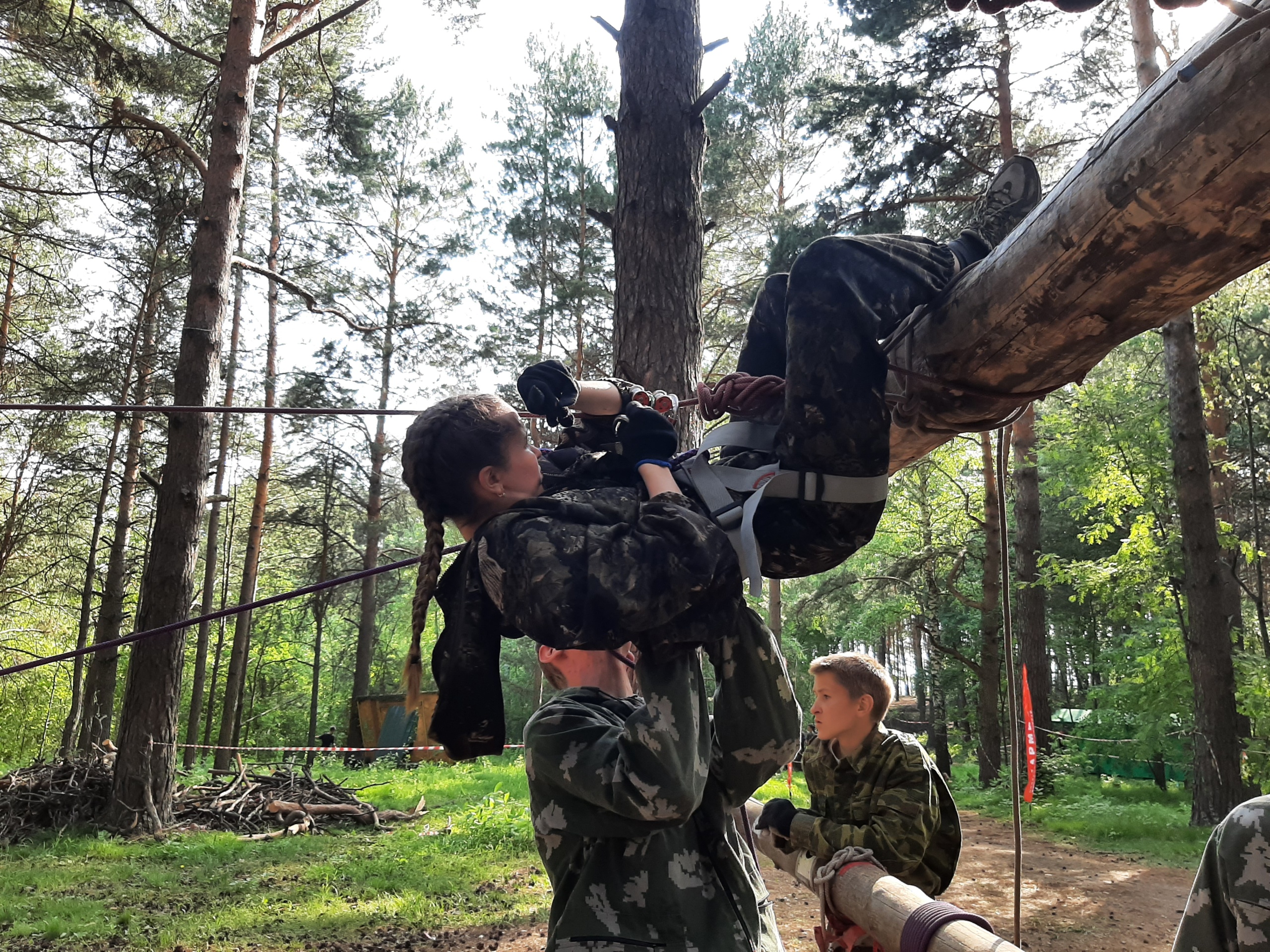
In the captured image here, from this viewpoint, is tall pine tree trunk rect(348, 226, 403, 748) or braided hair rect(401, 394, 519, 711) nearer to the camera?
braided hair rect(401, 394, 519, 711)

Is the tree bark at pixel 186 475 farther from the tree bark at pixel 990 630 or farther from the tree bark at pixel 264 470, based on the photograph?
the tree bark at pixel 990 630

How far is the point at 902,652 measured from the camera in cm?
4597

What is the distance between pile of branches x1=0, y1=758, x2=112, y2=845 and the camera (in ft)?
27.8

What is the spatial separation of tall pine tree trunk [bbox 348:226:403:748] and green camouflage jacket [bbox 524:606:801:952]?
16.7 meters

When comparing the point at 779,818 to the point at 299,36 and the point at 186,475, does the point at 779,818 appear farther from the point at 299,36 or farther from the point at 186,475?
the point at 299,36

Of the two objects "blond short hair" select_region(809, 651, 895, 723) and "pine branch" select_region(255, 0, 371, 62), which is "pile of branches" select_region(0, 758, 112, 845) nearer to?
"pine branch" select_region(255, 0, 371, 62)

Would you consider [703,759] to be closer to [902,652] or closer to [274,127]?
[274,127]

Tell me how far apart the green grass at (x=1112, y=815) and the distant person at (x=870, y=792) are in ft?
22.9

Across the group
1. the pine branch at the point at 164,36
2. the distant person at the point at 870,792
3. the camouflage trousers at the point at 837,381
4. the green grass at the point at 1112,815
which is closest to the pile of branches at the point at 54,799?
the pine branch at the point at 164,36

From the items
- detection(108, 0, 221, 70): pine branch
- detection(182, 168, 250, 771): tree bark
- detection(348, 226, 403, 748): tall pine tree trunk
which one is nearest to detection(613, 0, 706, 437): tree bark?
detection(108, 0, 221, 70): pine branch

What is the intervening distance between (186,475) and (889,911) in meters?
7.75

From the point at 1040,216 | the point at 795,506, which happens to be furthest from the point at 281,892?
the point at 1040,216

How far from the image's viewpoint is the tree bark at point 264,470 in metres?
15.6

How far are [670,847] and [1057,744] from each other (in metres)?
16.4
